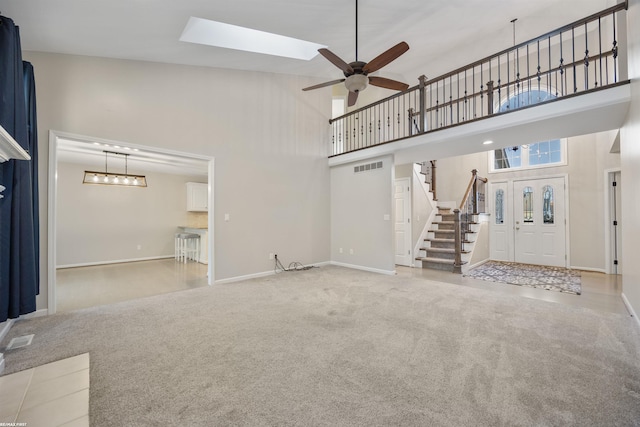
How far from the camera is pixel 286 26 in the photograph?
374 cm

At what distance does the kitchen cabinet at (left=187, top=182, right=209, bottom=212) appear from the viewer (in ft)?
26.6

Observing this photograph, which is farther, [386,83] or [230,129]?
[230,129]

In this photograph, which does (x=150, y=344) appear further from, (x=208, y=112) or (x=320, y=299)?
(x=208, y=112)

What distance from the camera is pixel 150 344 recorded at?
2506 millimetres

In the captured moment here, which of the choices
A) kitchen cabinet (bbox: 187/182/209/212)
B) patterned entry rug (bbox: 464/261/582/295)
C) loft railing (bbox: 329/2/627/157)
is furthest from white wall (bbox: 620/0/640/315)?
kitchen cabinet (bbox: 187/182/209/212)

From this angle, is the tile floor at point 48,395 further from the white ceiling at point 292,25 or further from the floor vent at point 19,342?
the white ceiling at point 292,25

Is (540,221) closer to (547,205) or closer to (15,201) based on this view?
(547,205)

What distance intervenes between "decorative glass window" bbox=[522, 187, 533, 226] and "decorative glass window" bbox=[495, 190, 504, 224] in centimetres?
46

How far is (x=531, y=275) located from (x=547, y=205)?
2.29m

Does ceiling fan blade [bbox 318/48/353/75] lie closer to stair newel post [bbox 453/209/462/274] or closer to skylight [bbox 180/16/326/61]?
skylight [bbox 180/16/326/61]

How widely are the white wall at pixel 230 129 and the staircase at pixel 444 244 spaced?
2489mm

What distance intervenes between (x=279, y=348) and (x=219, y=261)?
2728 mm

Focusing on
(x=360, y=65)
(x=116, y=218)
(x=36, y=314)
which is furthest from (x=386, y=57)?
(x=116, y=218)

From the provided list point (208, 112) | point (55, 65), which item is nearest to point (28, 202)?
point (55, 65)
